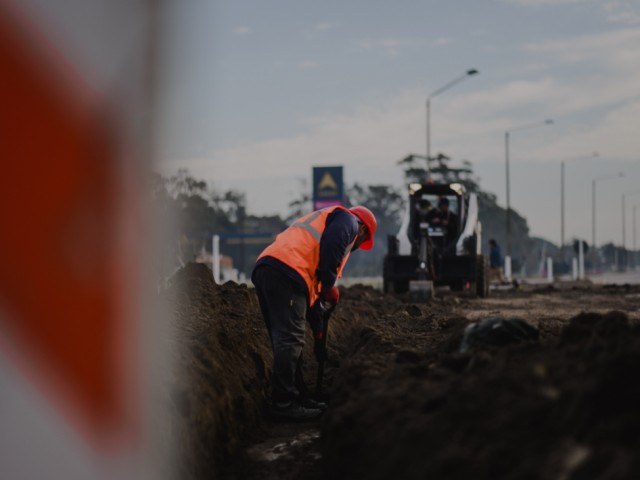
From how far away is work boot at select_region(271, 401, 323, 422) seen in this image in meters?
7.06

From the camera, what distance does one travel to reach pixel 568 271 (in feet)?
191

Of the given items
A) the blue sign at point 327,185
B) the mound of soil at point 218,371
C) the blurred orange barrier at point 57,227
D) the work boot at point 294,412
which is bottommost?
the work boot at point 294,412

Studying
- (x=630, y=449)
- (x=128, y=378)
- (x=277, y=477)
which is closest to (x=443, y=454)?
(x=630, y=449)

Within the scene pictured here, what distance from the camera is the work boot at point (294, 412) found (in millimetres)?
7062

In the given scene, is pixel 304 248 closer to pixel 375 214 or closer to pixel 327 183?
pixel 327 183

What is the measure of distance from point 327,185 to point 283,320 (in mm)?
17799

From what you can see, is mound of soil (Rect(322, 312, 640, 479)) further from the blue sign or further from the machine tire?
the blue sign

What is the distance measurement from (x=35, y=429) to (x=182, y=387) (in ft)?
8.16

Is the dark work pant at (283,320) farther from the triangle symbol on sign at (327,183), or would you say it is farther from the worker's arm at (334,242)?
the triangle symbol on sign at (327,183)

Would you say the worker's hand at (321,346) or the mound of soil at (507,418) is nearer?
the mound of soil at (507,418)

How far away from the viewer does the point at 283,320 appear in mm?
6980

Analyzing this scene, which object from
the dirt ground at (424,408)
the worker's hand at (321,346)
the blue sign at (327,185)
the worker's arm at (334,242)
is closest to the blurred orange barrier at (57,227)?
the dirt ground at (424,408)

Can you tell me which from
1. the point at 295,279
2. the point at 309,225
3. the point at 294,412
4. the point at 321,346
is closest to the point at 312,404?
the point at 294,412

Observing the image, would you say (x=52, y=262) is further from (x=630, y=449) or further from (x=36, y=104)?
(x=630, y=449)
